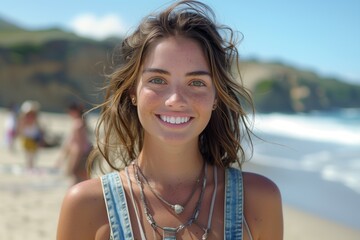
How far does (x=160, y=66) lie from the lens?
1.66m

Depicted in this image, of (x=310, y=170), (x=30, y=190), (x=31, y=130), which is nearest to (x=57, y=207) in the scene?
(x=30, y=190)

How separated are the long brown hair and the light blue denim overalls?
188 mm

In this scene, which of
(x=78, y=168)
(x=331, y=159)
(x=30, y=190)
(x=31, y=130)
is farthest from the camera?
(x=331, y=159)

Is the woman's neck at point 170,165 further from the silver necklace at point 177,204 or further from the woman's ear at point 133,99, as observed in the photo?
the woman's ear at point 133,99

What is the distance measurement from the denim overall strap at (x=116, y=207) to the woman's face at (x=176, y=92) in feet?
0.75

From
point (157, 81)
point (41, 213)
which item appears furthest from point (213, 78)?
point (41, 213)

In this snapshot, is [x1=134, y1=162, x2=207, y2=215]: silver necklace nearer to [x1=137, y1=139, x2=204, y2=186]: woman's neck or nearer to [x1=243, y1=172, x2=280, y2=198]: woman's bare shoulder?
[x1=137, y1=139, x2=204, y2=186]: woman's neck

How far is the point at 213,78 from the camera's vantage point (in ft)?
5.60

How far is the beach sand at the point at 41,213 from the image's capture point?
19.2ft

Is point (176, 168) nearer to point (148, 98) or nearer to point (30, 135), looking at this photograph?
point (148, 98)

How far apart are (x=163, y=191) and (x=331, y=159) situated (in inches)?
576

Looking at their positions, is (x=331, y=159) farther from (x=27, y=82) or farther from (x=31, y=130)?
(x=27, y=82)

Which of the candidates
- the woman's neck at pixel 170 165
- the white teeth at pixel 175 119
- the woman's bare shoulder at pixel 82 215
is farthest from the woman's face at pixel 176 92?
the woman's bare shoulder at pixel 82 215

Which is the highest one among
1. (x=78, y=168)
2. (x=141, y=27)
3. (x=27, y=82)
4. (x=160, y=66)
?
(x=27, y=82)
